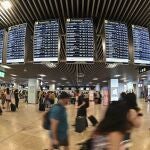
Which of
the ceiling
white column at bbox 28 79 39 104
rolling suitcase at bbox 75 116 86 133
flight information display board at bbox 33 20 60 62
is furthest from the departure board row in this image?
white column at bbox 28 79 39 104

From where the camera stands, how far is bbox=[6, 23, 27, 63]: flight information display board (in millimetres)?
10852

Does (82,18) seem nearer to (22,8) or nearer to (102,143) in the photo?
(22,8)

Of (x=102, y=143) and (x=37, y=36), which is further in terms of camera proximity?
(x=37, y=36)

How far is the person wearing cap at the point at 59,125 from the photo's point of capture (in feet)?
15.5

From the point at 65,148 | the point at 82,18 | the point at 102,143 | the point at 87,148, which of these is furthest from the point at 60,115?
the point at 82,18

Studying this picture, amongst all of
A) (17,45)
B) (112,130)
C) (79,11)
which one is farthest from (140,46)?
(112,130)

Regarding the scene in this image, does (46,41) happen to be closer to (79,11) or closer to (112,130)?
(79,11)

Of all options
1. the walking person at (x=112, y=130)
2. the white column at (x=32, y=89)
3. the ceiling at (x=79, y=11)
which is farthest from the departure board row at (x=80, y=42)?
the white column at (x=32, y=89)

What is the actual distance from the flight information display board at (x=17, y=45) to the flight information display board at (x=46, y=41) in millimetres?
501

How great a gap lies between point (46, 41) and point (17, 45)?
3.89 ft

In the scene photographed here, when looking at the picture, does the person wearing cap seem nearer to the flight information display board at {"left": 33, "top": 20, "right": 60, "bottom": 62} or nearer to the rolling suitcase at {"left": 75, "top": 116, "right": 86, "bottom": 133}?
the rolling suitcase at {"left": 75, "top": 116, "right": 86, "bottom": 133}

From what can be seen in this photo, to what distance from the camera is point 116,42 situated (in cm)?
1030

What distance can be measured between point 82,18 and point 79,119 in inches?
137

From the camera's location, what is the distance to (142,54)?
35.0 ft
